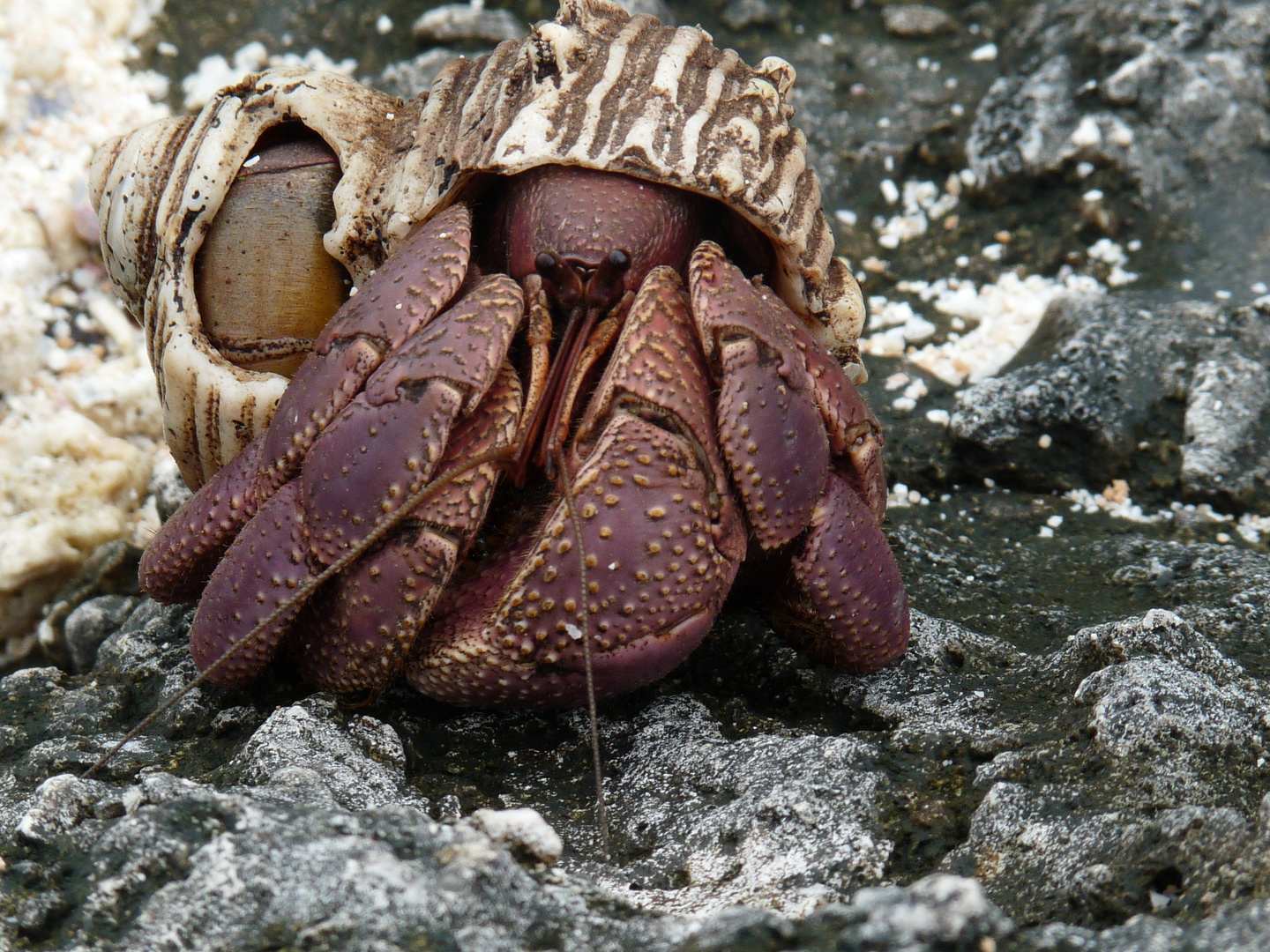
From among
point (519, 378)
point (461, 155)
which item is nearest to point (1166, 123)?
point (461, 155)

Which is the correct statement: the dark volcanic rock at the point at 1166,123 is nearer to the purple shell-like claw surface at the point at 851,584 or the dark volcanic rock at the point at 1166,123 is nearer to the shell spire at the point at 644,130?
the shell spire at the point at 644,130

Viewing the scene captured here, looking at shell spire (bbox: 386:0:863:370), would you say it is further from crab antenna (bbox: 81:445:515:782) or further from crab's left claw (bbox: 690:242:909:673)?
crab antenna (bbox: 81:445:515:782)

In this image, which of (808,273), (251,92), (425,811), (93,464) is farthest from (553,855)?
(93,464)

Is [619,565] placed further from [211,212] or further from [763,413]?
[211,212]

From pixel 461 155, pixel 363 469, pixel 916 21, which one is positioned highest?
pixel 916 21

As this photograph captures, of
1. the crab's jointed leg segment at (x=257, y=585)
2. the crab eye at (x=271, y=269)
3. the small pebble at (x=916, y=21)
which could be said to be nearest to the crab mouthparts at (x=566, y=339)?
the crab's jointed leg segment at (x=257, y=585)

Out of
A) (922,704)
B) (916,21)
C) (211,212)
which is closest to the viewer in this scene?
(922,704)

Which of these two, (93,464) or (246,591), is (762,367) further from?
(93,464)
